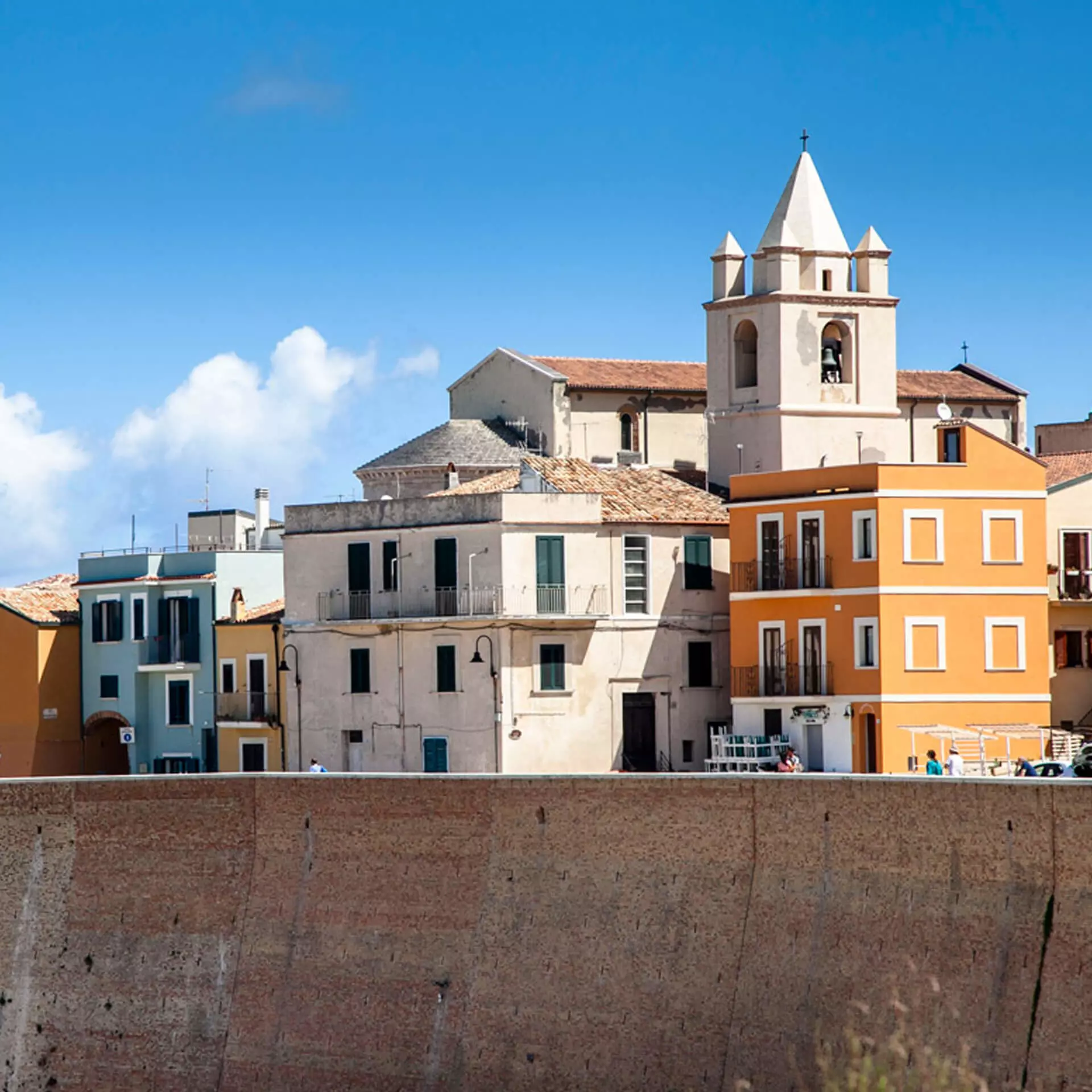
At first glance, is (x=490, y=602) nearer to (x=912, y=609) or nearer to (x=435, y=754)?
(x=435, y=754)

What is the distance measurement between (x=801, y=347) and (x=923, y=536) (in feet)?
24.3

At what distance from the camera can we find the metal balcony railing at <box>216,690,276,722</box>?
2130 inches

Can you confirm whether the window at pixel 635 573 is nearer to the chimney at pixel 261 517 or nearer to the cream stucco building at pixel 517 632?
the cream stucco building at pixel 517 632

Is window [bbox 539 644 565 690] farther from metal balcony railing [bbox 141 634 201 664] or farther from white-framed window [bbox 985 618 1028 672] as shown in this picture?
Result: metal balcony railing [bbox 141 634 201 664]

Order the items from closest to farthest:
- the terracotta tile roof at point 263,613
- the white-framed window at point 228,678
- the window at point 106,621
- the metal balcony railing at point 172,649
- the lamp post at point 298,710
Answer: the lamp post at point 298,710 < the terracotta tile roof at point 263,613 < the white-framed window at point 228,678 < the metal balcony railing at point 172,649 < the window at point 106,621

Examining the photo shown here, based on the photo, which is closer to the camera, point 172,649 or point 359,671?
point 359,671

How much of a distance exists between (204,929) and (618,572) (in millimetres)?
12266

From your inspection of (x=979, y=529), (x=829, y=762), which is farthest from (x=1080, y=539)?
(x=829, y=762)

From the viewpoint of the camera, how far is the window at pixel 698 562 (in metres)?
50.3

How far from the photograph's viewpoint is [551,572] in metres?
49.3

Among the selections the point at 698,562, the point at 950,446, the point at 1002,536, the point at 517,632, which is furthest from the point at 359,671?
the point at 1002,536

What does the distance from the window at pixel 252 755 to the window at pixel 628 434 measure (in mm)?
11208

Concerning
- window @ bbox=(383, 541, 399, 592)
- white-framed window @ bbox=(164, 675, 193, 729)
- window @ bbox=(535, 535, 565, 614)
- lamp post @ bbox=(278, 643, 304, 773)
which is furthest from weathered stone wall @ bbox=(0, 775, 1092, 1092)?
white-framed window @ bbox=(164, 675, 193, 729)

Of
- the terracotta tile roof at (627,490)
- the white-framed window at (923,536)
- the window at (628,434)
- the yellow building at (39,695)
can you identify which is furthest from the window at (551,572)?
the yellow building at (39,695)
